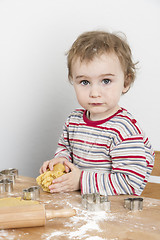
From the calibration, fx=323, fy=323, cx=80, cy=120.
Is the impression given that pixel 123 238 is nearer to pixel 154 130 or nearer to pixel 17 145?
pixel 154 130

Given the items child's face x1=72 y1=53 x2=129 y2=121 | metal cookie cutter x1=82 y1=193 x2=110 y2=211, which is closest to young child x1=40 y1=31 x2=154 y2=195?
child's face x1=72 y1=53 x2=129 y2=121

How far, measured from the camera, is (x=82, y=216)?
0.74 meters

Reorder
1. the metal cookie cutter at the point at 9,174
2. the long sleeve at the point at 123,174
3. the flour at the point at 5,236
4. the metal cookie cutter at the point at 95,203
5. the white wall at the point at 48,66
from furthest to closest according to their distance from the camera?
the white wall at the point at 48,66, the metal cookie cutter at the point at 9,174, the long sleeve at the point at 123,174, the metal cookie cutter at the point at 95,203, the flour at the point at 5,236

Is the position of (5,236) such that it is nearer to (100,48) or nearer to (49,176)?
(49,176)

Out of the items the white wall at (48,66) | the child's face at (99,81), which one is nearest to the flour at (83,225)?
the child's face at (99,81)

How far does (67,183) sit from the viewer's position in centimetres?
95

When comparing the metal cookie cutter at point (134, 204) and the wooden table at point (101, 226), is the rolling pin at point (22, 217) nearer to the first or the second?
the wooden table at point (101, 226)

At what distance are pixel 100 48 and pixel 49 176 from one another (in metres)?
0.42

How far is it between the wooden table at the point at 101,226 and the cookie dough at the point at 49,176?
0.12 meters

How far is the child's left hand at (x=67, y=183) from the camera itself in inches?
36.8

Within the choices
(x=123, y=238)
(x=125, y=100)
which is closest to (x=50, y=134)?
(x=125, y=100)

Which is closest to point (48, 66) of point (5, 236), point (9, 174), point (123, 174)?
point (9, 174)

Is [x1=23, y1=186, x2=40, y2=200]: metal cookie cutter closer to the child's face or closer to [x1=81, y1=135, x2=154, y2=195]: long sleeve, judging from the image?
[x1=81, y1=135, x2=154, y2=195]: long sleeve

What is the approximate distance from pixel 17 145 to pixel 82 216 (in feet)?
2.63
